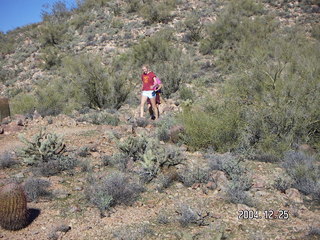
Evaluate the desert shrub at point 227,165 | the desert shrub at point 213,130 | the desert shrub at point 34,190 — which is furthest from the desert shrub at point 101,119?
the desert shrub at point 34,190

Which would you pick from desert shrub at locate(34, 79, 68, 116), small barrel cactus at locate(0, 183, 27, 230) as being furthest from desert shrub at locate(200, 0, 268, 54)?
small barrel cactus at locate(0, 183, 27, 230)

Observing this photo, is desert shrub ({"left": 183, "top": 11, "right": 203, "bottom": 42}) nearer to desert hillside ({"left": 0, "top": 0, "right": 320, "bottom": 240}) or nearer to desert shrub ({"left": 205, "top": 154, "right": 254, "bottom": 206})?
desert hillside ({"left": 0, "top": 0, "right": 320, "bottom": 240})

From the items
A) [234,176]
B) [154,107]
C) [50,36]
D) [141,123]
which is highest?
[50,36]

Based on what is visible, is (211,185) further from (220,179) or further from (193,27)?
(193,27)

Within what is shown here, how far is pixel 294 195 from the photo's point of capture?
487cm

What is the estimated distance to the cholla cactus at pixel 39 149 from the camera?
231 inches

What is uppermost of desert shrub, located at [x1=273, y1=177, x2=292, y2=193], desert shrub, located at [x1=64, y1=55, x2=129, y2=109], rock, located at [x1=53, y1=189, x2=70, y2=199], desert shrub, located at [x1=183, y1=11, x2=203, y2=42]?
desert shrub, located at [x1=183, y1=11, x2=203, y2=42]

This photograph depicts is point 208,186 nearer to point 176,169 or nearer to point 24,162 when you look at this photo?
point 176,169

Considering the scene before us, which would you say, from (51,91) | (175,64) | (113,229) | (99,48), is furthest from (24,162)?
(99,48)

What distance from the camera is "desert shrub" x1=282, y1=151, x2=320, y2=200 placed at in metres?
4.95

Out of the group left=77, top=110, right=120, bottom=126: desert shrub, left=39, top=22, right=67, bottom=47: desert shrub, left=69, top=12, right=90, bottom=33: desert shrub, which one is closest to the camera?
left=77, top=110, right=120, bottom=126: desert shrub

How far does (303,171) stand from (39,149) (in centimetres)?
461
